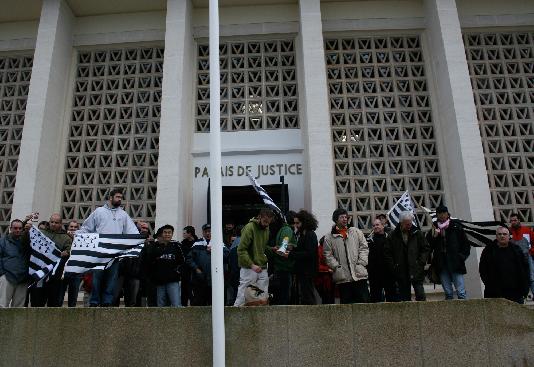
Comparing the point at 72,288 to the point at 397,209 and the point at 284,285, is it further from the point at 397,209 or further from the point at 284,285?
the point at 397,209

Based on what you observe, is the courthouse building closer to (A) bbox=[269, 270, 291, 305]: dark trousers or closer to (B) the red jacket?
(B) the red jacket

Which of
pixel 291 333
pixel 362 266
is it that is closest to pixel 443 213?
pixel 362 266

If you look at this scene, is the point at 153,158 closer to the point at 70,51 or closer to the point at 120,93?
the point at 120,93

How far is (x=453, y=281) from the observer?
25.3 ft

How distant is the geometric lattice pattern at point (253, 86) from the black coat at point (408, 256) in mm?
7427

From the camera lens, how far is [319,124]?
12773 millimetres

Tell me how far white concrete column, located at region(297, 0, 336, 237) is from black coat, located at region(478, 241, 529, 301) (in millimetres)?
4920

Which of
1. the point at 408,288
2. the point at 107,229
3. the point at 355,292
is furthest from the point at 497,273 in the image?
the point at 107,229

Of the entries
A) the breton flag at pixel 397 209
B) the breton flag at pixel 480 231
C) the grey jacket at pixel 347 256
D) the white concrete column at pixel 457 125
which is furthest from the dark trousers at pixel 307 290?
the white concrete column at pixel 457 125

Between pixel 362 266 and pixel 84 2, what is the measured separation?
1232 centimetres

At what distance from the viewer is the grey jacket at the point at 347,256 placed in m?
6.77

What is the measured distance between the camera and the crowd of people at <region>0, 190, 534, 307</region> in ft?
22.2

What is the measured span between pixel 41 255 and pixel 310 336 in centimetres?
455

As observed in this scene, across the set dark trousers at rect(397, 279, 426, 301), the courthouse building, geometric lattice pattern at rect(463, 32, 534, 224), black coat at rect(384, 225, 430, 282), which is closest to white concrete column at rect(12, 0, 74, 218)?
the courthouse building
